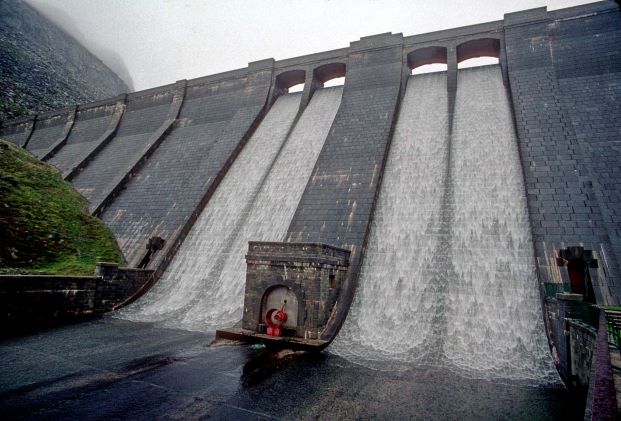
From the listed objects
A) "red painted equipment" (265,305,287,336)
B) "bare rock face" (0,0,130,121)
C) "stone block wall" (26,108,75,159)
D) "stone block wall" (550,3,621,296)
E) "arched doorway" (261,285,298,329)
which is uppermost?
"bare rock face" (0,0,130,121)

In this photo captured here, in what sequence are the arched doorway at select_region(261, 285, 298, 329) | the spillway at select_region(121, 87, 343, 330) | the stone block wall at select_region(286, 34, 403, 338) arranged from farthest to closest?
1. the stone block wall at select_region(286, 34, 403, 338)
2. the spillway at select_region(121, 87, 343, 330)
3. the arched doorway at select_region(261, 285, 298, 329)

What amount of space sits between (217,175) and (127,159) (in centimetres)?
902

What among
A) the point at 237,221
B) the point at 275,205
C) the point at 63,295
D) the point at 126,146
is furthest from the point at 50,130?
the point at 275,205

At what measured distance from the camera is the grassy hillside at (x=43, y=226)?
39.5 feet

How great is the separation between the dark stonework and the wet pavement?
3.04 ft

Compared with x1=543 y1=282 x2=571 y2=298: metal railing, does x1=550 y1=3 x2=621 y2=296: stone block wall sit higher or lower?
higher

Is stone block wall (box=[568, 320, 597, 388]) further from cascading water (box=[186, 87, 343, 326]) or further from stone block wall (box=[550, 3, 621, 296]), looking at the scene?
cascading water (box=[186, 87, 343, 326])

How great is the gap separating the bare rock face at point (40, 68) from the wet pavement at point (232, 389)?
119ft

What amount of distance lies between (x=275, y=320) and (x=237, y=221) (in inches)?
271

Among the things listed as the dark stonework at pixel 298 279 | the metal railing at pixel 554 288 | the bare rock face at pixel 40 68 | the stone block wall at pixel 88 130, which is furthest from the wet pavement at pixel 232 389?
the bare rock face at pixel 40 68

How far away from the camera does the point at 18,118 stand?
33.3 m

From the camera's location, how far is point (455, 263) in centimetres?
1002

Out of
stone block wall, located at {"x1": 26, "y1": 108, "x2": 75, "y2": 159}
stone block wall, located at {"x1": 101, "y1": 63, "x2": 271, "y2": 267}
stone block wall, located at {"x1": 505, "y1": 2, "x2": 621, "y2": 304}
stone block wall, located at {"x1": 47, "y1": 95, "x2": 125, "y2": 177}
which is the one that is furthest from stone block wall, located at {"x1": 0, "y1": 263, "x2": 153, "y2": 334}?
stone block wall, located at {"x1": 26, "y1": 108, "x2": 75, "y2": 159}

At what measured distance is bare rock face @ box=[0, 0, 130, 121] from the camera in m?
34.0
